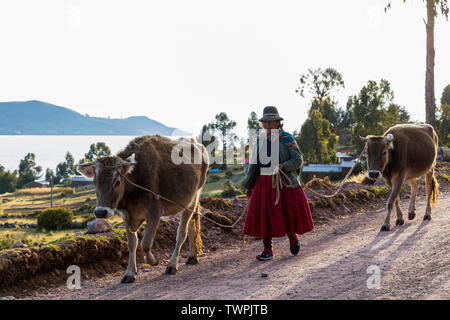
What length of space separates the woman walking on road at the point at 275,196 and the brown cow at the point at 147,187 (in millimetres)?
1258

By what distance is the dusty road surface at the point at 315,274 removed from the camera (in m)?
6.03

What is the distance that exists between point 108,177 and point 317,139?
2222 inches

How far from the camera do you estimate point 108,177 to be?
7.21m

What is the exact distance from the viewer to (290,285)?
642 cm

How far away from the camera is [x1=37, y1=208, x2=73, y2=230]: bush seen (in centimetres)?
3662

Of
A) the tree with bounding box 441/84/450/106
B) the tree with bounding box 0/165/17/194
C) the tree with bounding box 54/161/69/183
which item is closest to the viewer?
the tree with bounding box 441/84/450/106

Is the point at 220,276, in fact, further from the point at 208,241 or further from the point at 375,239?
the point at 375,239

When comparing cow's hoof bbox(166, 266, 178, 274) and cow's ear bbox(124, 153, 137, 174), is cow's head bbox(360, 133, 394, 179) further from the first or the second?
cow's ear bbox(124, 153, 137, 174)

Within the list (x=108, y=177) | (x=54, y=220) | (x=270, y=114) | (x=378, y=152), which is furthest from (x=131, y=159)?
(x=54, y=220)

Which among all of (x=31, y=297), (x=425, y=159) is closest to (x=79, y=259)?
(x=31, y=297)

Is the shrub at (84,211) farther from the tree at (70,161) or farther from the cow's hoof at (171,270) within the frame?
the tree at (70,161)

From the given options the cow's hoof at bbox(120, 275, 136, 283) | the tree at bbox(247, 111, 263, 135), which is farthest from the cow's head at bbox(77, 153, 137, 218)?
the tree at bbox(247, 111, 263, 135)

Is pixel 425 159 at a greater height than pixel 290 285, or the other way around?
pixel 425 159

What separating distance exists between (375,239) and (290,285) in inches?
163
